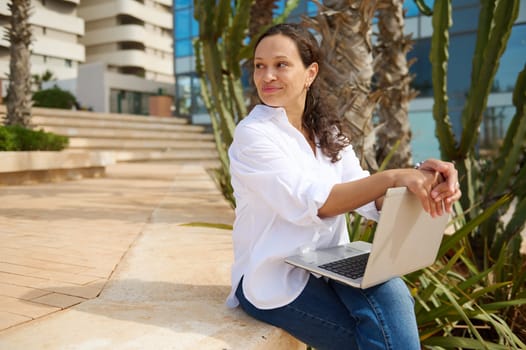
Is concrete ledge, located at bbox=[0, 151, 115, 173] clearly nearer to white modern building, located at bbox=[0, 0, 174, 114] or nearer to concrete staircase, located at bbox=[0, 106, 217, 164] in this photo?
white modern building, located at bbox=[0, 0, 174, 114]

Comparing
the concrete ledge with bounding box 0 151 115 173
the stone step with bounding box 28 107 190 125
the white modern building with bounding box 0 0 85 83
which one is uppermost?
the white modern building with bounding box 0 0 85 83

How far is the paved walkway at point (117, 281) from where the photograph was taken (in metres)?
1.50

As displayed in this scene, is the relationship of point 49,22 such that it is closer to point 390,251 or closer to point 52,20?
point 52,20

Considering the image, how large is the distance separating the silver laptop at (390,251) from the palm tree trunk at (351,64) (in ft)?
4.49

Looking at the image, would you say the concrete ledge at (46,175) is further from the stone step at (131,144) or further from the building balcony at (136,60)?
the building balcony at (136,60)

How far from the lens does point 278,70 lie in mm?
1645

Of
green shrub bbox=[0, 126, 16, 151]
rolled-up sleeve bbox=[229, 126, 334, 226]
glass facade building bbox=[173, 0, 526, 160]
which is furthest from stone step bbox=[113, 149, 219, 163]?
rolled-up sleeve bbox=[229, 126, 334, 226]

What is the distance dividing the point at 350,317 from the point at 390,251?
262 millimetres

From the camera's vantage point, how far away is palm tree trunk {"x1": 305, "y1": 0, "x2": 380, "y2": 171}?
9.50 feet

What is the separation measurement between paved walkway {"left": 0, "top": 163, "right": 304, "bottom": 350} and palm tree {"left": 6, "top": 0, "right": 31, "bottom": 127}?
383 centimetres

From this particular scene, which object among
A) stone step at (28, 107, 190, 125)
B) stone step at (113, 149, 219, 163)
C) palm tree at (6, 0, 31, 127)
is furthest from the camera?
stone step at (28, 107, 190, 125)

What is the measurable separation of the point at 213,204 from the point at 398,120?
2045 millimetres

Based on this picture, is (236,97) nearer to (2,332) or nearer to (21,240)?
(21,240)

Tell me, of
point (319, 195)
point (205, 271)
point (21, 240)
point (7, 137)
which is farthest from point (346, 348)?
point (7, 137)
